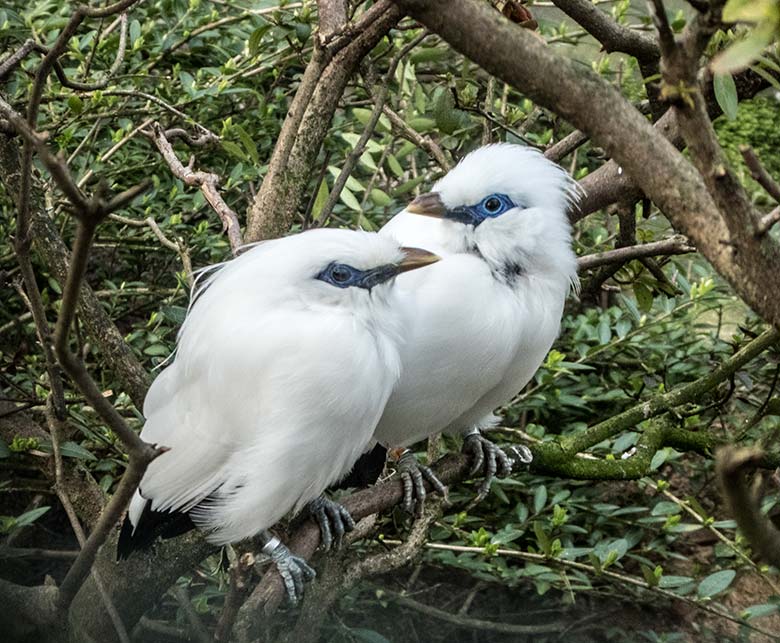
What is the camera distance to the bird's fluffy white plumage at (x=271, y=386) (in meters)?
1.72

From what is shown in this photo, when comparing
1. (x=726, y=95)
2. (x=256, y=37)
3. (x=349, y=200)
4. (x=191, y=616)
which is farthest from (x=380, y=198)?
(x=726, y=95)

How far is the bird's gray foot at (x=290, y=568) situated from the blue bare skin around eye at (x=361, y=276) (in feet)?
1.61

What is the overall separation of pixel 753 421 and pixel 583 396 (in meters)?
0.62

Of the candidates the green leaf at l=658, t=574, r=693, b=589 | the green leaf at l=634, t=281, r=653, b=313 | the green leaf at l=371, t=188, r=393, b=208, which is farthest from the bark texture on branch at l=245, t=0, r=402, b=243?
the green leaf at l=658, t=574, r=693, b=589

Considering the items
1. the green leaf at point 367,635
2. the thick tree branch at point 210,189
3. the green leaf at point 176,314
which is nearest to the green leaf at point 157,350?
the green leaf at point 176,314

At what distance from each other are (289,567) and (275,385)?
0.37 m

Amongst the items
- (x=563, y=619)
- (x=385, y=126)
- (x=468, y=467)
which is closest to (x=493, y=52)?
(x=468, y=467)

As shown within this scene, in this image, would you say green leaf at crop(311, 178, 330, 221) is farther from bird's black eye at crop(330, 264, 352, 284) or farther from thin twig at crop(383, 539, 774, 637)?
thin twig at crop(383, 539, 774, 637)

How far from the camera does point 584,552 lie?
94.6 inches

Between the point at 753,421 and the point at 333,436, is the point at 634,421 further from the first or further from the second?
the point at 333,436

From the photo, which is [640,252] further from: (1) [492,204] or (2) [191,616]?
(2) [191,616]

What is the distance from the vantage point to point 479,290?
1.97 m

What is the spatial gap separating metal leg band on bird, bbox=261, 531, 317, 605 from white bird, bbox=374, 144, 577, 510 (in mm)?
229

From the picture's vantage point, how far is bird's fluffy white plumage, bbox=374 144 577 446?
6.33 feet
